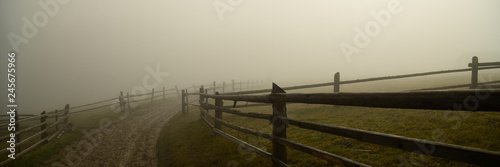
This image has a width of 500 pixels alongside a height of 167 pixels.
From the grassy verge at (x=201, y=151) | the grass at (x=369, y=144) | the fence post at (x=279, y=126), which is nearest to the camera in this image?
the fence post at (x=279, y=126)

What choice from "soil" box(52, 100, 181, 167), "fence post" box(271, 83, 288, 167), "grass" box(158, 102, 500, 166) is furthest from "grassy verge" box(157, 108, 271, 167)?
"fence post" box(271, 83, 288, 167)

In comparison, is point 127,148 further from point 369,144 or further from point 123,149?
point 369,144

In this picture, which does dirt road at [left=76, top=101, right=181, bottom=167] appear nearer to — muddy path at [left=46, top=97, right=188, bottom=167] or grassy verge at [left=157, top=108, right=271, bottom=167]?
muddy path at [left=46, top=97, right=188, bottom=167]

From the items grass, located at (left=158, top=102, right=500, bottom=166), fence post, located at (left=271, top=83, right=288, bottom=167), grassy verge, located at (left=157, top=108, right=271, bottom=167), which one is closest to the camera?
fence post, located at (left=271, top=83, right=288, bottom=167)

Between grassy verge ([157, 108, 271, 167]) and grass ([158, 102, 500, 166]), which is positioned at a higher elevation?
grass ([158, 102, 500, 166])

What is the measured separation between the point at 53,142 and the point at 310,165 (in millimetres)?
10615

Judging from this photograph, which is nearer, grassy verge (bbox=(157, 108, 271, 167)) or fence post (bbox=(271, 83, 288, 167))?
fence post (bbox=(271, 83, 288, 167))

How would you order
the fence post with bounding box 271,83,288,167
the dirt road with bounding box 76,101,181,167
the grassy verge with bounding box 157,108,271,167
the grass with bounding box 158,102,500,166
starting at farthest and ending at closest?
1. the dirt road with bounding box 76,101,181,167
2. the grassy verge with bounding box 157,108,271,167
3. the grass with bounding box 158,102,500,166
4. the fence post with bounding box 271,83,288,167

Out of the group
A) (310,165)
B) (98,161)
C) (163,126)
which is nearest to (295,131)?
(310,165)

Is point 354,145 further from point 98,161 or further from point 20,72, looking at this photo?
point 20,72

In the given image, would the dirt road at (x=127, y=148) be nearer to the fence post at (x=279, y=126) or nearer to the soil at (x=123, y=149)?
the soil at (x=123, y=149)

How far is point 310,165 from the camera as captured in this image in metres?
4.09

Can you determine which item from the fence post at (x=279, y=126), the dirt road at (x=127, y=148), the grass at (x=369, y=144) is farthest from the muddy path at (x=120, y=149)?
the fence post at (x=279, y=126)

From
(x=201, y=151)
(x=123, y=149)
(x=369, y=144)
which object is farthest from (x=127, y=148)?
(x=369, y=144)
